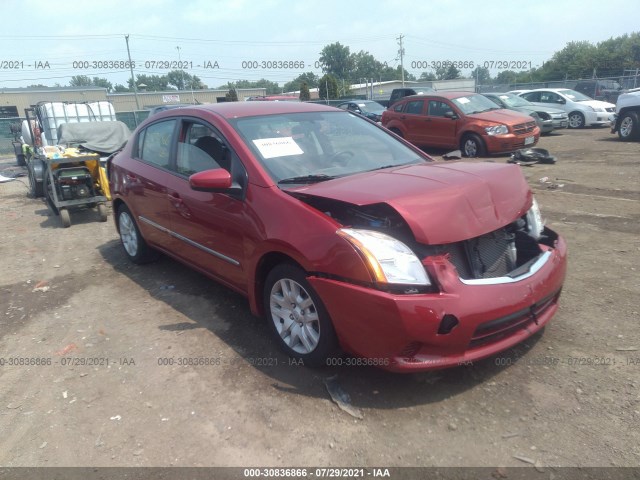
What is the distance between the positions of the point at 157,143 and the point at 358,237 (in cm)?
291

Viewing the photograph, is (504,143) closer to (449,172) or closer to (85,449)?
(449,172)

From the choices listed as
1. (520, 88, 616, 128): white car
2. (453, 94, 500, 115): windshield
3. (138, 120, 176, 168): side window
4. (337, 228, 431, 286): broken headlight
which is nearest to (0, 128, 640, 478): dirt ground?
(337, 228, 431, 286): broken headlight

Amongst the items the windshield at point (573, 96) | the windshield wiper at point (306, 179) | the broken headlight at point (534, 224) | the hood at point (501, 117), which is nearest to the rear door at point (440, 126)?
the hood at point (501, 117)

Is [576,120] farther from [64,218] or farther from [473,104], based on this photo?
[64,218]

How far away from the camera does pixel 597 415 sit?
2.67 meters

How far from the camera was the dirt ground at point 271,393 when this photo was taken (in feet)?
8.38

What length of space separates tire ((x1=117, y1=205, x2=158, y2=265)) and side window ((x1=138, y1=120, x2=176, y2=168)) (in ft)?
2.71

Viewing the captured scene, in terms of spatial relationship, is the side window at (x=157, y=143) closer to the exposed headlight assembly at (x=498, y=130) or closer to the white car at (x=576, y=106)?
the exposed headlight assembly at (x=498, y=130)

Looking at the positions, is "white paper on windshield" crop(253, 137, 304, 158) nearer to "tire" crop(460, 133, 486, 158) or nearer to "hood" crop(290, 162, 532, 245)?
"hood" crop(290, 162, 532, 245)

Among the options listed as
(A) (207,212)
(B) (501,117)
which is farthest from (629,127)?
(A) (207,212)

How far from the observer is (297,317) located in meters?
3.24

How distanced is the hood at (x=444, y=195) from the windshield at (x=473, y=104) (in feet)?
32.3

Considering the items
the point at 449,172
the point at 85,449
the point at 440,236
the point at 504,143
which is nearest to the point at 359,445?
the point at 440,236

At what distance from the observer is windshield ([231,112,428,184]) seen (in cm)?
362
